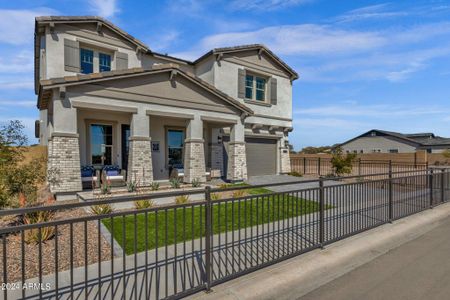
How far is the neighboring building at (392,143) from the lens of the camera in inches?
1704

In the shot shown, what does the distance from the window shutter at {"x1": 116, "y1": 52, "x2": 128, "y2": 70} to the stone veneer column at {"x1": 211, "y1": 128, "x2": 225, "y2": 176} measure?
5646 millimetres

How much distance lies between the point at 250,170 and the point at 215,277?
1373 cm

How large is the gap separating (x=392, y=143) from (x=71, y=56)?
46.6 metres

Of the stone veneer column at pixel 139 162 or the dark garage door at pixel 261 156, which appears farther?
the dark garage door at pixel 261 156

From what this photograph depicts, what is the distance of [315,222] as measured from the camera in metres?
5.70

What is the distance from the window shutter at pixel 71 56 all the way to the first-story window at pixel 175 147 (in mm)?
5023

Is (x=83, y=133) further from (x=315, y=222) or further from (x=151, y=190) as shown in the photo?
(x=315, y=222)

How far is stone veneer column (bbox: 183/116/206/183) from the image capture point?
12.5 m

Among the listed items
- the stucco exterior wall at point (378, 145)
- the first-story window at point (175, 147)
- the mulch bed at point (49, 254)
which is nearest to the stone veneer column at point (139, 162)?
the first-story window at point (175, 147)

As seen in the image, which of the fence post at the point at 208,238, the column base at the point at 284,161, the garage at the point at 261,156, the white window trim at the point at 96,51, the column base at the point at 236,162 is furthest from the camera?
the column base at the point at 284,161

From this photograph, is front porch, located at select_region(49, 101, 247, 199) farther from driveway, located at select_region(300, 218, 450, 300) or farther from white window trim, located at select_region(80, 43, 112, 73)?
driveway, located at select_region(300, 218, 450, 300)

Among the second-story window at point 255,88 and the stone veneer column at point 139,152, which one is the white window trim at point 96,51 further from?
the second-story window at point 255,88

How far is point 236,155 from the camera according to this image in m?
14.5

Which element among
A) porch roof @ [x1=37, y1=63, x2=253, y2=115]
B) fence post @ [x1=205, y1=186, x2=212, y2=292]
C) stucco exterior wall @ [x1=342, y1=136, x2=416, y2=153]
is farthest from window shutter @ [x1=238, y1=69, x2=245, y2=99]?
stucco exterior wall @ [x1=342, y1=136, x2=416, y2=153]
